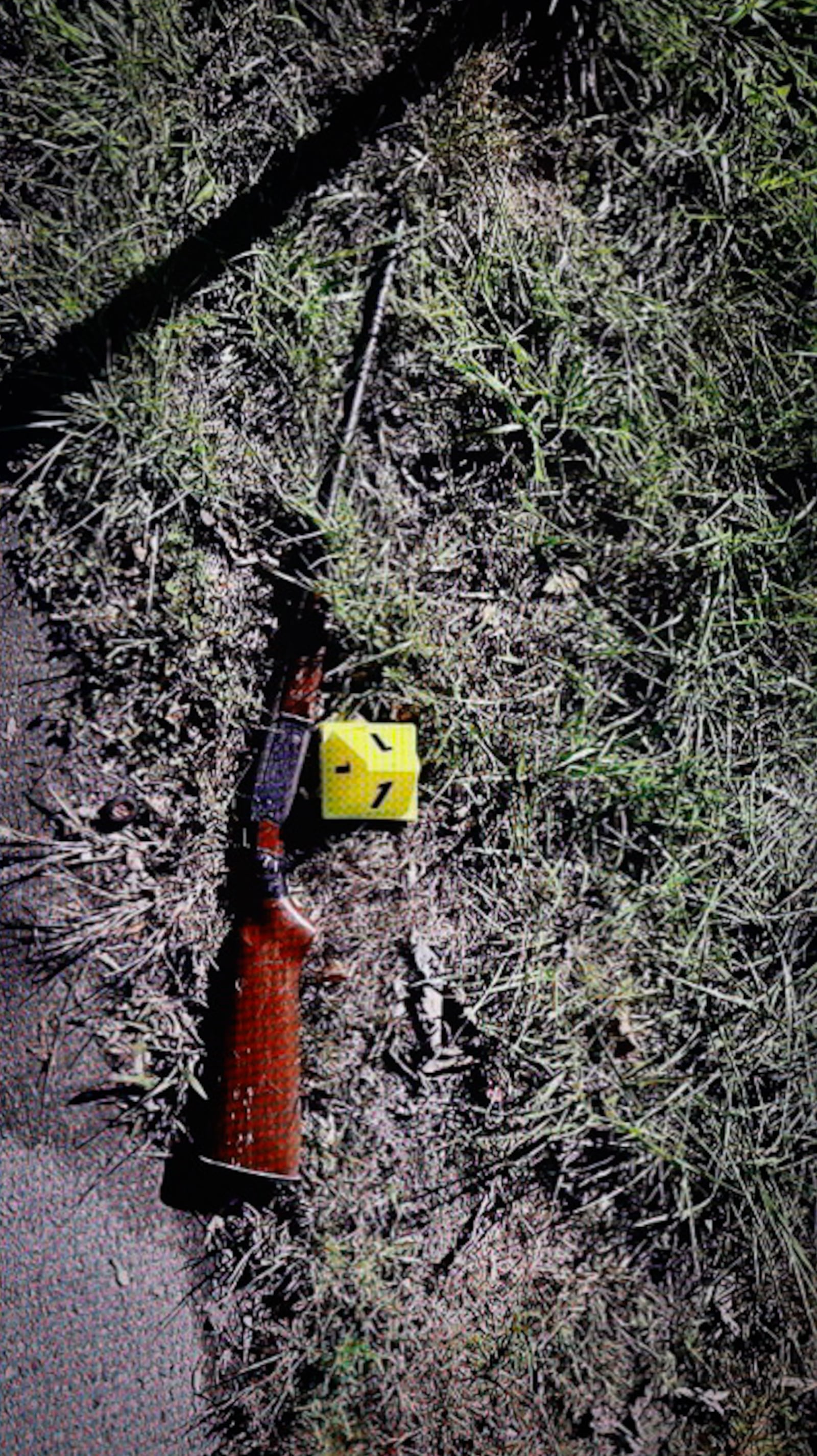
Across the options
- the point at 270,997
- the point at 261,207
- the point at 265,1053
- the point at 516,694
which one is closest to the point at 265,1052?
the point at 265,1053

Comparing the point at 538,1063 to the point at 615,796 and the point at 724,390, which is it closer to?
the point at 615,796

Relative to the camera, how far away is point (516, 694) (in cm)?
300

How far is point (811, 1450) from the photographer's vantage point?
9.43 ft

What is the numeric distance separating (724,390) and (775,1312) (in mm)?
2281

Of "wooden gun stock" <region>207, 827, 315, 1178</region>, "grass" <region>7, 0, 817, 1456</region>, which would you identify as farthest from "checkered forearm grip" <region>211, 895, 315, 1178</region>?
"grass" <region>7, 0, 817, 1456</region>

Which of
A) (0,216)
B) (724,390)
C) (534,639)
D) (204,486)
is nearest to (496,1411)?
(534,639)

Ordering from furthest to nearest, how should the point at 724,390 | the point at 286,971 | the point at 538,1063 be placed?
the point at 724,390 < the point at 538,1063 < the point at 286,971

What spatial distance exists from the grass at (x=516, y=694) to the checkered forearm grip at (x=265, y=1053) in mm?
164

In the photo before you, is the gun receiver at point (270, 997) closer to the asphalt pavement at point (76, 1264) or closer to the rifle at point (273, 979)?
the rifle at point (273, 979)

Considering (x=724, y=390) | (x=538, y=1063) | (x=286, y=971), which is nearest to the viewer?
(x=286, y=971)

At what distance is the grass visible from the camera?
2.83 meters

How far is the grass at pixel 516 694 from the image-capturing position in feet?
9.27

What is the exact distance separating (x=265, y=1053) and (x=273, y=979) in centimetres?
16

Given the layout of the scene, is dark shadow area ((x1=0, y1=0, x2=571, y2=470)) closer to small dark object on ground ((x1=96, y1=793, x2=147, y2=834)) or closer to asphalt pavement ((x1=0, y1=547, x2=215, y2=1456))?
small dark object on ground ((x1=96, y1=793, x2=147, y2=834))
